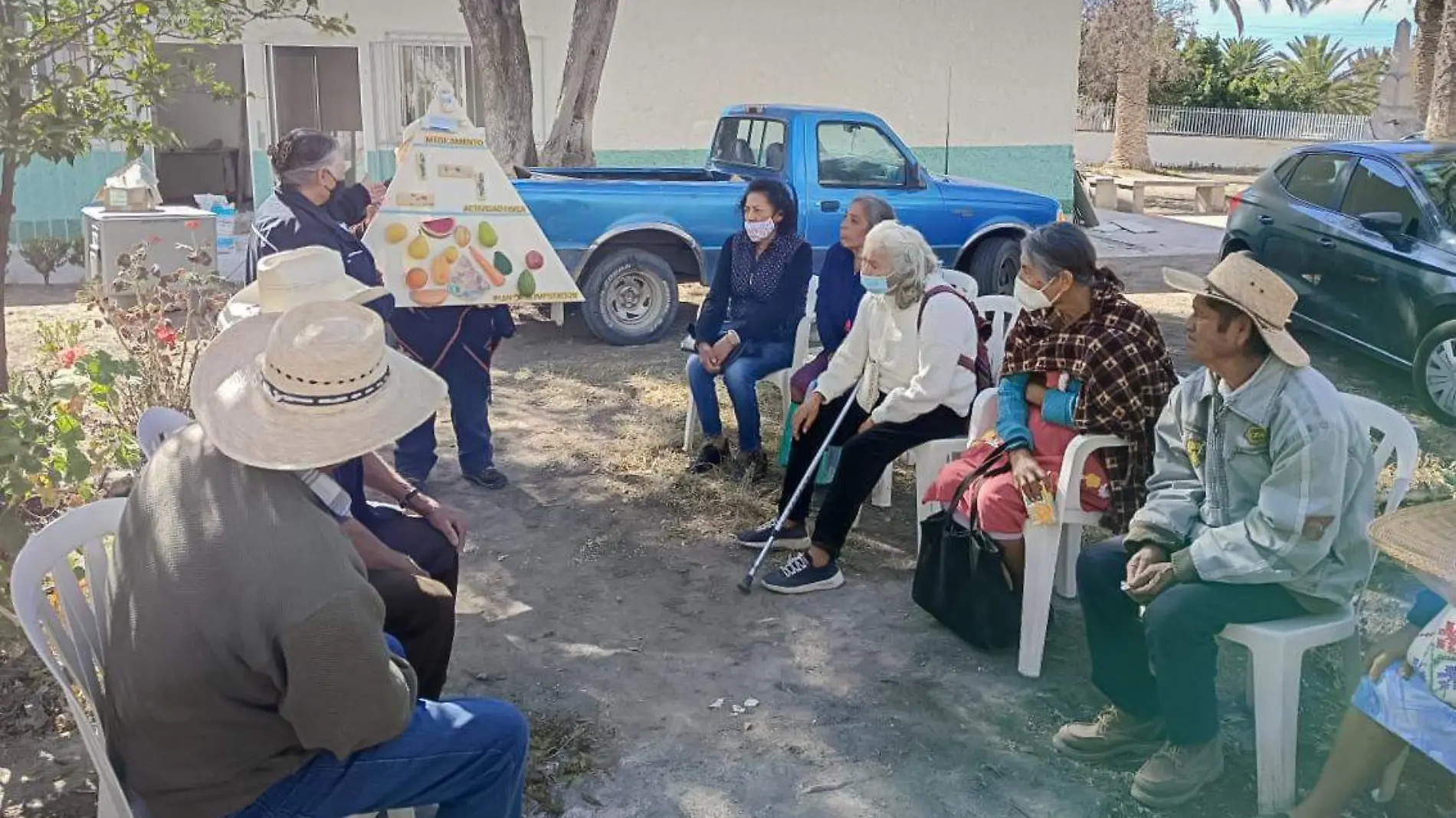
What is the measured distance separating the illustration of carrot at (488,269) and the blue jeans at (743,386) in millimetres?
1053

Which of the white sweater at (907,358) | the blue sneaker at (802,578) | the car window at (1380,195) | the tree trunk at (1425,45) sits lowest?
the blue sneaker at (802,578)

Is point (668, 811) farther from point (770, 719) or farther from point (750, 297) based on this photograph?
point (750, 297)

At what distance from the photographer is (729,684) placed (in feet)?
12.9

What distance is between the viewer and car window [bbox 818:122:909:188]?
9.21 metres

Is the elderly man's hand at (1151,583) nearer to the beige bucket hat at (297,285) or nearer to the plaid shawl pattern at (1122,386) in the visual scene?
the plaid shawl pattern at (1122,386)

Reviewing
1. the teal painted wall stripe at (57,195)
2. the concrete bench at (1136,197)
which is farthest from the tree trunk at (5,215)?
the concrete bench at (1136,197)

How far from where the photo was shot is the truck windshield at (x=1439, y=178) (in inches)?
284

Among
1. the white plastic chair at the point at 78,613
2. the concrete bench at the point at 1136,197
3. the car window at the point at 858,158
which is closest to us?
the white plastic chair at the point at 78,613

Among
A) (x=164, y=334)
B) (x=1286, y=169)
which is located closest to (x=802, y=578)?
(x=164, y=334)

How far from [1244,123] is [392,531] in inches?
1222

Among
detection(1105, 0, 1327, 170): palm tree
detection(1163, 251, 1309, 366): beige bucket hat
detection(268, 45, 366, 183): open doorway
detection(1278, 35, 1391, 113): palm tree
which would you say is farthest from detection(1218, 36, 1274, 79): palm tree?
detection(1163, 251, 1309, 366): beige bucket hat

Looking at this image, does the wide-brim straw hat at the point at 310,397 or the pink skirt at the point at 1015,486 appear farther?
the pink skirt at the point at 1015,486

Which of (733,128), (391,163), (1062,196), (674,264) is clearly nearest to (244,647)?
(674,264)

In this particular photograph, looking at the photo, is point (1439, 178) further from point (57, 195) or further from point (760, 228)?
point (57, 195)
